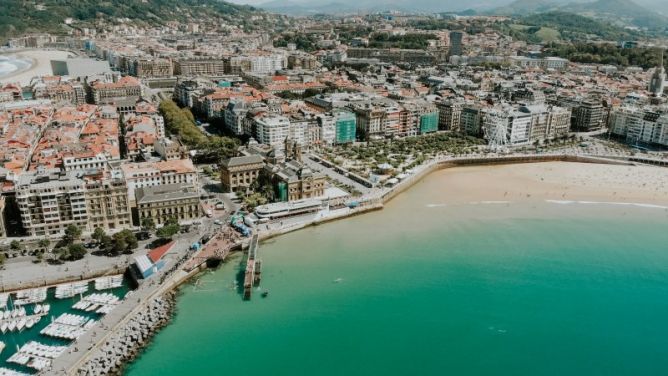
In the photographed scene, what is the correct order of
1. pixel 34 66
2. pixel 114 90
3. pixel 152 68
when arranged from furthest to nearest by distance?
Answer: pixel 34 66, pixel 152 68, pixel 114 90

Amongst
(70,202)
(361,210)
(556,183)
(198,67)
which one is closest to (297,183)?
(361,210)

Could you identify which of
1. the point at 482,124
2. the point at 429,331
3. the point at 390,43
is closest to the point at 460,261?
the point at 429,331

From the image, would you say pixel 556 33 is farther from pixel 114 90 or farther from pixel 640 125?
pixel 114 90

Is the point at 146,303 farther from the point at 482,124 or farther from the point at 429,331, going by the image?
the point at 482,124

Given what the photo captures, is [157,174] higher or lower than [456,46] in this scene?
lower

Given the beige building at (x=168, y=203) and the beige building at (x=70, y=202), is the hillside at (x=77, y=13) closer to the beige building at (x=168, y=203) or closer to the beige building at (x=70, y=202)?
the beige building at (x=70, y=202)

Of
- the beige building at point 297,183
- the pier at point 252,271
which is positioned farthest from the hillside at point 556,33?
the pier at point 252,271
